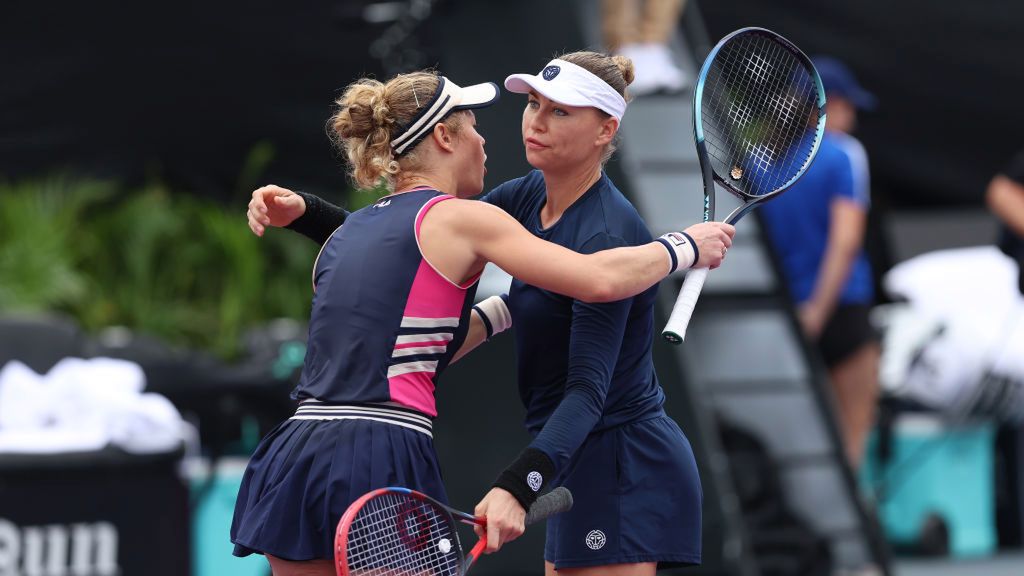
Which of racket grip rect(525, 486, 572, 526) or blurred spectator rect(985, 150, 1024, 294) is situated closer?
racket grip rect(525, 486, 572, 526)

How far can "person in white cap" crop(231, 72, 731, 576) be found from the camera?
2793mm

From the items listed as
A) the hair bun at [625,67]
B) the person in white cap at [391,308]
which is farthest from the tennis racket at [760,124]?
the person in white cap at [391,308]

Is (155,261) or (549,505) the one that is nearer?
(549,505)

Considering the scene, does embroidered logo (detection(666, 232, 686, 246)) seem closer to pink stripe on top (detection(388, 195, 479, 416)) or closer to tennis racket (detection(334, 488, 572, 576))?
pink stripe on top (detection(388, 195, 479, 416))

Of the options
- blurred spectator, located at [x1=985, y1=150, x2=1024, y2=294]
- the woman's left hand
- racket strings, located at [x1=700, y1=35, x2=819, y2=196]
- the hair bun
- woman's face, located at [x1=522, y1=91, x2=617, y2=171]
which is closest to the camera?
the woman's left hand

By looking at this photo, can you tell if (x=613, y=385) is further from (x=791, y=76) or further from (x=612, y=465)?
(x=791, y=76)

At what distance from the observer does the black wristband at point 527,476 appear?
269 cm

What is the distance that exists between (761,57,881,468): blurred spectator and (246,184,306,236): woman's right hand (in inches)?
133

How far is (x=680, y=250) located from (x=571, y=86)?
408 mm

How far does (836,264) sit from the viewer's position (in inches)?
241

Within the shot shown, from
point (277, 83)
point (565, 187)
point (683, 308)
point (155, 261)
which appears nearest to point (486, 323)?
point (565, 187)

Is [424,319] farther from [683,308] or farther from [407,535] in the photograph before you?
[683,308]

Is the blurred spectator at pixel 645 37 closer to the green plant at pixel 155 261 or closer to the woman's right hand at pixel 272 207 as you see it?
the green plant at pixel 155 261

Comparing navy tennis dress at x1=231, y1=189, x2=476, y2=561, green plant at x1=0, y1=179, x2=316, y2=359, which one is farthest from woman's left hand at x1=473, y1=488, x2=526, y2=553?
green plant at x1=0, y1=179, x2=316, y2=359
